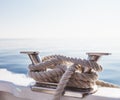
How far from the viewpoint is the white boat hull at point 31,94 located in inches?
31.4

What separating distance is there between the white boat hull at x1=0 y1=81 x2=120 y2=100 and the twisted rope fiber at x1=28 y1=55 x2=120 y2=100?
4cm

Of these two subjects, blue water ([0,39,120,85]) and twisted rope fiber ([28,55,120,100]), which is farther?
blue water ([0,39,120,85])

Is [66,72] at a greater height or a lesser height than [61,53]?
lesser

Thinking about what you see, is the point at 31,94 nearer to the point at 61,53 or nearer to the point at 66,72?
the point at 66,72

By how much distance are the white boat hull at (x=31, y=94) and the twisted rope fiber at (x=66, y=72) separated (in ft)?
0.13

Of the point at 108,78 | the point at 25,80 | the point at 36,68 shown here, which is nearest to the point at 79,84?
the point at 36,68

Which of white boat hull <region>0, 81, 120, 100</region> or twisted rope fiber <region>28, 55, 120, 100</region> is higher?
twisted rope fiber <region>28, 55, 120, 100</region>

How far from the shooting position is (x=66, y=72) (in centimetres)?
80

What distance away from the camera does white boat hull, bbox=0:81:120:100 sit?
80 cm

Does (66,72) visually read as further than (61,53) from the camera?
No

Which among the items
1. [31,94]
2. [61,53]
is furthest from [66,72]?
[61,53]

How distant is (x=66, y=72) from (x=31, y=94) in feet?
0.54

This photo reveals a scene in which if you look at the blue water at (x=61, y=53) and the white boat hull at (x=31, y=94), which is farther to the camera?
the blue water at (x=61, y=53)

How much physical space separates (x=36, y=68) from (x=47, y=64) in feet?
0.15
